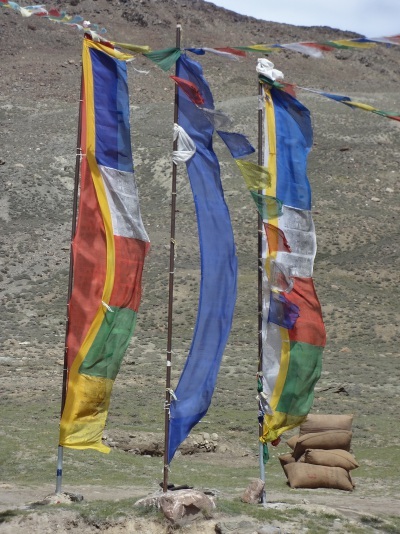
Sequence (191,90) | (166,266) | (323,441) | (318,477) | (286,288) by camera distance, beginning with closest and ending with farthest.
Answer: (191,90) → (286,288) → (318,477) → (323,441) → (166,266)

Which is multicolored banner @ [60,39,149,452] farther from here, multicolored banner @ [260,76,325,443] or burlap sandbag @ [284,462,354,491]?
burlap sandbag @ [284,462,354,491]

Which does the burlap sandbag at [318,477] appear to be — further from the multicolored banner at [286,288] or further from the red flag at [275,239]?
the red flag at [275,239]

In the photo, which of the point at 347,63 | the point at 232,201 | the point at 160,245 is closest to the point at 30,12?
the point at 160,245

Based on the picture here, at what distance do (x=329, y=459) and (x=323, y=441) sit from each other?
106 cm

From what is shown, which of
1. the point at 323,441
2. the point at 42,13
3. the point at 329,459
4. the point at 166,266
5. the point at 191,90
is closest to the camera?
the point at 42,13

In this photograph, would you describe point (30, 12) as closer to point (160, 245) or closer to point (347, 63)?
point (160, 245)

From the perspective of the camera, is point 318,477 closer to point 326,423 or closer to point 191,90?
point 326,423

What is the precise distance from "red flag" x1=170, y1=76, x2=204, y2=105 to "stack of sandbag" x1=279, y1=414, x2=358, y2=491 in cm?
889

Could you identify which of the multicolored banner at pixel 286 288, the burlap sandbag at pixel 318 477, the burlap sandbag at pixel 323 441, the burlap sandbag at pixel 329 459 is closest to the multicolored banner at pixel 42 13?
the multicolored banner at pixel 286 288

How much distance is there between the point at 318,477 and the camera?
963 inches

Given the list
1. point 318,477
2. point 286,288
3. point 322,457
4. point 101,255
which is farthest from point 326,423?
point 101,255

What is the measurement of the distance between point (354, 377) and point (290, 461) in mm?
14978

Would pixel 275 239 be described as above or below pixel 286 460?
above

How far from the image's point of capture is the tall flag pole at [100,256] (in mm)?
18594
